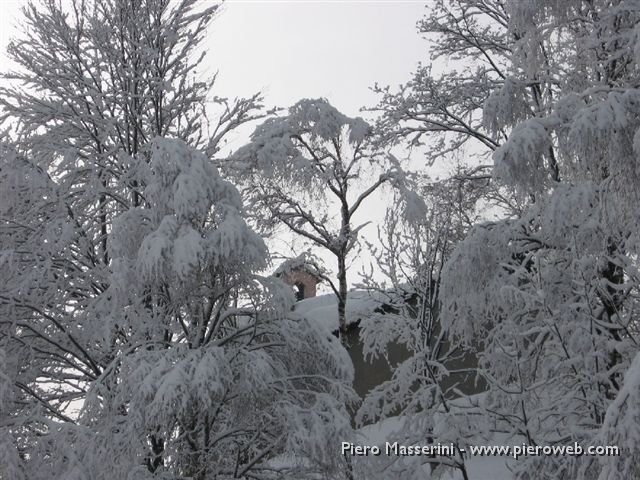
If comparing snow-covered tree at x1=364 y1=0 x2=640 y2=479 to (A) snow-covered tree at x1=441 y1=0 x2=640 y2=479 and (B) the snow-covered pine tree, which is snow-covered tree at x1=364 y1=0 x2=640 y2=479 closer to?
(A) snow-covered tree at x1=441 y1=0 x2=640 y2=479

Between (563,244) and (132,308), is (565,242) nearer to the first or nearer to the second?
(563,244)

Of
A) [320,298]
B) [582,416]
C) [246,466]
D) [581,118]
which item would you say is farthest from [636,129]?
[320,298]

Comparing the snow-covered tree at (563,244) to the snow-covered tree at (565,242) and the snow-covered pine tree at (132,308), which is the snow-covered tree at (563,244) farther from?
the snow-covered pine tree at (132,308)

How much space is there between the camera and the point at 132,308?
7523mm

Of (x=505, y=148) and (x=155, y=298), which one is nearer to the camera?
(x=505, y=148)

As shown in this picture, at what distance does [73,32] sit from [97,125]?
145 centimetres

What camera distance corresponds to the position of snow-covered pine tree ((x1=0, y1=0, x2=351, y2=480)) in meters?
6.55

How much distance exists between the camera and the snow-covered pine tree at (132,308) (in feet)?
21.5

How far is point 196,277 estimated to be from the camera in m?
7.00

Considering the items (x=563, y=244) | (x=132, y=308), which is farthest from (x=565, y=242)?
(x=132, y=308)

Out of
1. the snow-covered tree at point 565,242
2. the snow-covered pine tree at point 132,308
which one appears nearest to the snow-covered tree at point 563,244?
the snow-covered tree at point 565,242

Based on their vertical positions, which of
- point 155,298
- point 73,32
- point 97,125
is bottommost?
point 155,298

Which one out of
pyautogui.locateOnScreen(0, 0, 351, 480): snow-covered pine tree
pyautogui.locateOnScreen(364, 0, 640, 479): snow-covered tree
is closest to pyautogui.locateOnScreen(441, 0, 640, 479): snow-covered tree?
pyautogui.locateOnScreen(364, 0, 640, 479): snow-covered tree

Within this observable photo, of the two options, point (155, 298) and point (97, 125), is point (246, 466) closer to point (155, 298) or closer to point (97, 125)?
point (155, 298)
